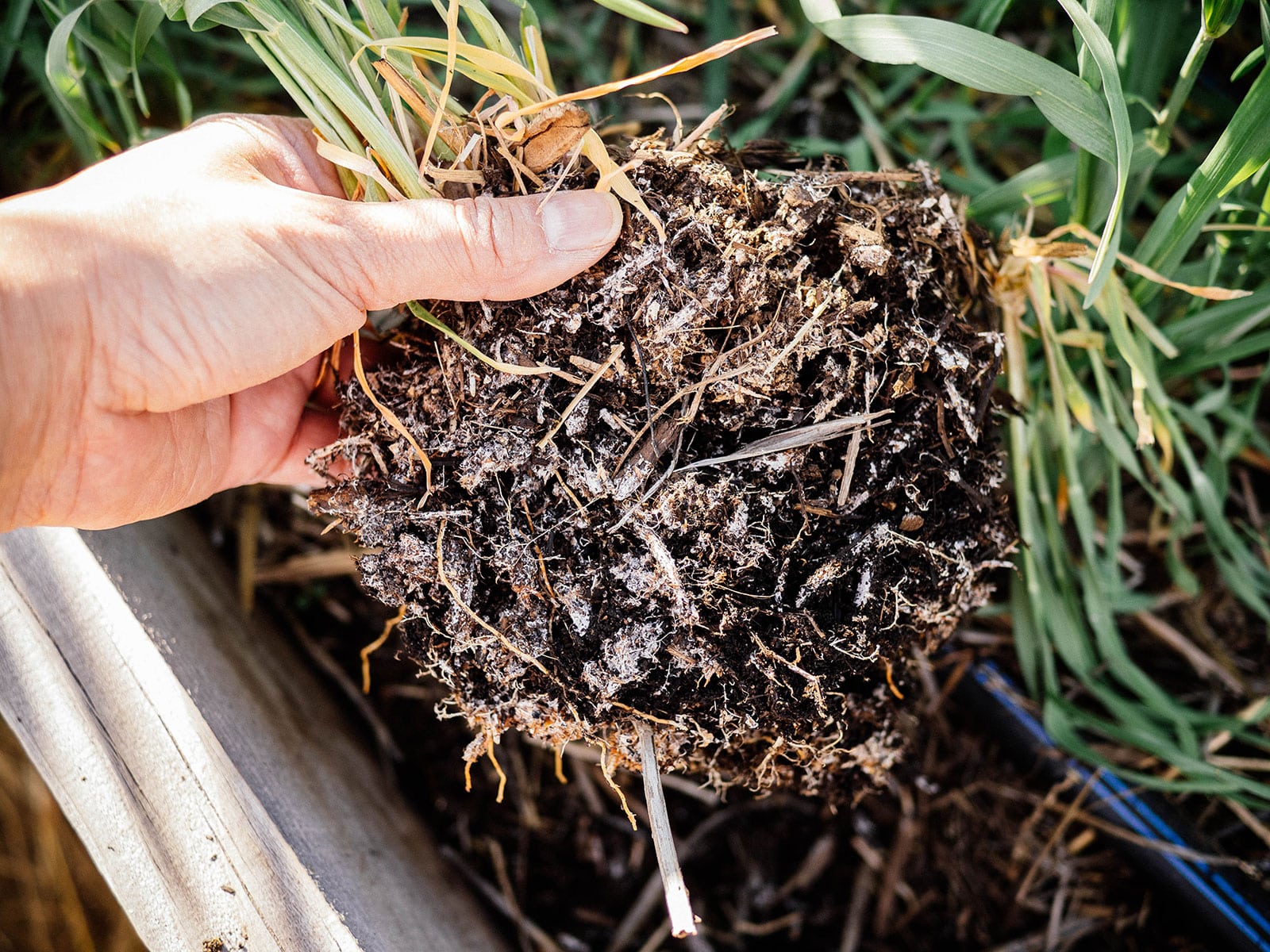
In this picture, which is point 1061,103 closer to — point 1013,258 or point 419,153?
point 1013,258

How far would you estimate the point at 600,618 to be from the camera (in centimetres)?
74

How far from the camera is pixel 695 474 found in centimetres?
74

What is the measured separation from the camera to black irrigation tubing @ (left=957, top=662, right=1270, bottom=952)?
1002 mm

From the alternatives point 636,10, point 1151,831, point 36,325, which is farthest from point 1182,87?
point 36,325

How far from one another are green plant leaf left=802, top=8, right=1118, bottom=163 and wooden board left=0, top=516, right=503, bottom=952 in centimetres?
97

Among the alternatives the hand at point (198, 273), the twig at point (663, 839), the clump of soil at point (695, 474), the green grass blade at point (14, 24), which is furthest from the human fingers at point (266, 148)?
the twig at point (663, 839)

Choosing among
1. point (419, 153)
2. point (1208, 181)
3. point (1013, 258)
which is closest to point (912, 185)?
point (1013, 258)

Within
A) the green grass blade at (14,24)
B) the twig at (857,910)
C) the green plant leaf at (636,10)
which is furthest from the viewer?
the twig at (857,910)

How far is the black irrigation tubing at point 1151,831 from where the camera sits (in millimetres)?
1002

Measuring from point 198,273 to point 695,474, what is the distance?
18.9 inches

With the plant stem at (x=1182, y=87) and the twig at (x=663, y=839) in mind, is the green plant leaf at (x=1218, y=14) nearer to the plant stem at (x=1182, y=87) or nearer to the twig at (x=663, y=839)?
the plant stem at (x=1182, y=87)

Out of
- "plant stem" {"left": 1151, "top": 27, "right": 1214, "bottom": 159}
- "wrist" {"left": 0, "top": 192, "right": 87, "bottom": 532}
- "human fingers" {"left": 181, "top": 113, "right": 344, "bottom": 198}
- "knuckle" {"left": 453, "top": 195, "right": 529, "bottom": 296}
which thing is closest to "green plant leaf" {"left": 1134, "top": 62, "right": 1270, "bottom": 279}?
"plant stem" {"left": 1151, "top": 27, "right": 1214, "bottom": 159}

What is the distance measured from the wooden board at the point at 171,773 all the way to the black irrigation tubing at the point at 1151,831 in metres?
0.82

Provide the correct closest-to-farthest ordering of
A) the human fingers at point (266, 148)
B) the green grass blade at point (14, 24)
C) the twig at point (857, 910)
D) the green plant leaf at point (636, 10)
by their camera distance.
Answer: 1. the green plant leaf at point (636, 10)
2. the human fingers at point (266, 148)
3. the green grass blade at point (14, 24)
4. the twig at point (857, 910)
